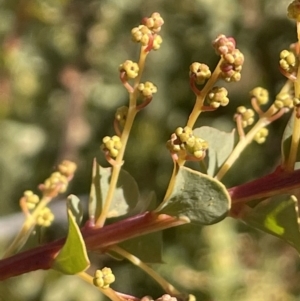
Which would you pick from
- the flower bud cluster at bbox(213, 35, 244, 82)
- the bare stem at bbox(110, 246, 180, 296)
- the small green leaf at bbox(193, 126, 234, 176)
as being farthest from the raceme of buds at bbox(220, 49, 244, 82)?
the bare stem at bbox(110, 246, 180, 296)

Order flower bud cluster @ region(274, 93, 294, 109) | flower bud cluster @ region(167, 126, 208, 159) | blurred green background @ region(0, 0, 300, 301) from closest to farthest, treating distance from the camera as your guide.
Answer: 1. flower bud cluster @ region(167, 126, 208, 159)
2. flower bud cluster @ region(274, 93, 294, 109)
3. blurred green background @ region(0, 0, 300, 301)

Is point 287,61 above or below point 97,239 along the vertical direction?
above

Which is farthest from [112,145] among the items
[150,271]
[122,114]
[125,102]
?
[125,102]

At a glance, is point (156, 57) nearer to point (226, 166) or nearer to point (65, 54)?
point (65, 54)

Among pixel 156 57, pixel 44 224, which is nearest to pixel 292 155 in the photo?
pixel 44 224

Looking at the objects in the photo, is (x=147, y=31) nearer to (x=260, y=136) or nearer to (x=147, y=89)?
(x=147, y=89)

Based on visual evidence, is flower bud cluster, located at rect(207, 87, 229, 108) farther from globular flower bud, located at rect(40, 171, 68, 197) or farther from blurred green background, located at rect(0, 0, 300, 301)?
blurred green background, located at rect(0, 0, 300, 301)

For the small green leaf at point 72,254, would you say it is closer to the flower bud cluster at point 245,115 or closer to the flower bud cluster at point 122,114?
the flower bud cluster at point 122,114
